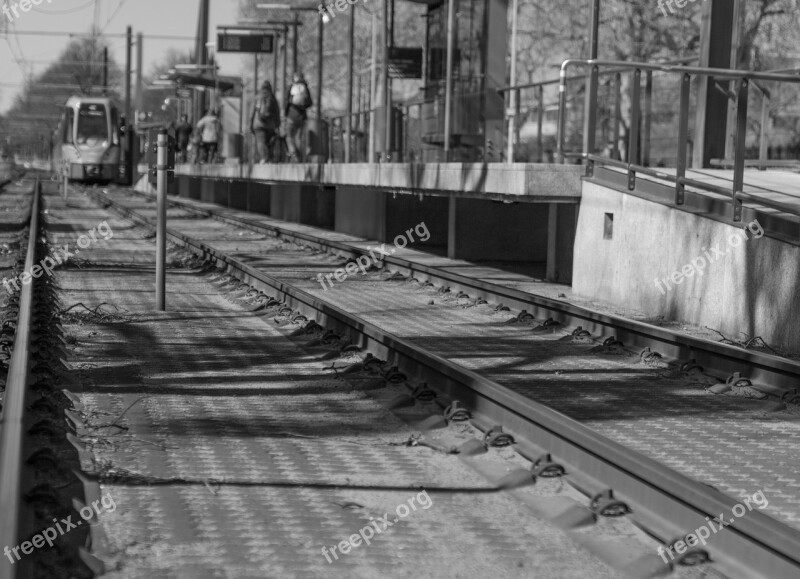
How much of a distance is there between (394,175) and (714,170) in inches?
236

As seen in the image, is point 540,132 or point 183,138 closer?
point 540,132

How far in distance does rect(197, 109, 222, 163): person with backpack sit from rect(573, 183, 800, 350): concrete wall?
93.0 feet

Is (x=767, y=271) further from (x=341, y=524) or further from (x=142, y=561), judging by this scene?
(x=142, y=561)

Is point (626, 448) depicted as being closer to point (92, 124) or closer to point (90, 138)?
point (92, 124)

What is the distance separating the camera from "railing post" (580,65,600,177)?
13.4m

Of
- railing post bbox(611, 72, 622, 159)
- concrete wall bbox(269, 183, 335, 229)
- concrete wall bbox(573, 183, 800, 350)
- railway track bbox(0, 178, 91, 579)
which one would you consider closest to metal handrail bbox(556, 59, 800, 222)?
concrete wall bbox(573, 183, 800, 350)

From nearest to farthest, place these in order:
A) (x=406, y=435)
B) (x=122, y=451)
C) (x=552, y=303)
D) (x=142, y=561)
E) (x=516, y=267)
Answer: (x=142, y=561) → (x=122, y=451) → (x=406, y=435) → (x=552, y=303) → (x=516, y=267)

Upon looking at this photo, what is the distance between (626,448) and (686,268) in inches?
253

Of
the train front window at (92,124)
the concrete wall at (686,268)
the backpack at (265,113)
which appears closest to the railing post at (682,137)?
the concrete wall at (686,268)

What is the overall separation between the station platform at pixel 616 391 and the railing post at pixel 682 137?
189 centimetres

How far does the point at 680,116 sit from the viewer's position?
39.7ft

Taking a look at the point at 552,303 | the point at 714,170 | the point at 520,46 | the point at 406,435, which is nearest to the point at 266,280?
the point at 552,303

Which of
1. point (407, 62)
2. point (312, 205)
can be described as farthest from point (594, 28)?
point (312, 205)

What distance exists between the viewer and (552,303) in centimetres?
1182
